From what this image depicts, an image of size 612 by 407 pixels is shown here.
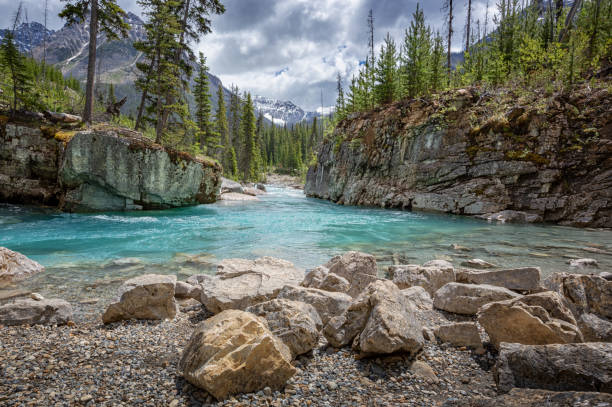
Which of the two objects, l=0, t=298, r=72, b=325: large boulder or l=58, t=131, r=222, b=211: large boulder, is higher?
l=58, t=131, r=222, b=211: large boulder

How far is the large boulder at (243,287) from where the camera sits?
3.86 m

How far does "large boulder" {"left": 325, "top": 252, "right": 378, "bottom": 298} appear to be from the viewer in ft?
15.8

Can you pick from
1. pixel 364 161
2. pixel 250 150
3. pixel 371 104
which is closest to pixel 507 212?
pixel 364 161

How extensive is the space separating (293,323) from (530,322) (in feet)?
8.12

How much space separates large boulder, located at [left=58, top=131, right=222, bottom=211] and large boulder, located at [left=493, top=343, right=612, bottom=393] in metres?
17.4

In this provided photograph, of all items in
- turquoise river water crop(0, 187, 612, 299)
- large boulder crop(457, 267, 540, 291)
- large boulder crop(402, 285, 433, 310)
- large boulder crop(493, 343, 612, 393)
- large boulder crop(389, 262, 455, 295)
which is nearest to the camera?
large boulder crop(493, 343, 612, 393)

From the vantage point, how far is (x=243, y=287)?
424 centimetres

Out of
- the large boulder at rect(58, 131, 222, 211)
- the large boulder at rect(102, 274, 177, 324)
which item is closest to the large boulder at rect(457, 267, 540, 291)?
the large boulder at rect(102, 274, 177, 324)

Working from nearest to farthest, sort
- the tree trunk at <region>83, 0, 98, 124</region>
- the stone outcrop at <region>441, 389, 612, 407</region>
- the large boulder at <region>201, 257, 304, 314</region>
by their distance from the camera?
1. the stone outcrop at <region>441, 389, 612, 407</region>
2. the large boulder at <region>201, 257, 304, 314</region>
3. the tree trunk at <region>83, 0, 98, 124</region>

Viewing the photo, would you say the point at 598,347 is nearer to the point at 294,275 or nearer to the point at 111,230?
the point at 294,275

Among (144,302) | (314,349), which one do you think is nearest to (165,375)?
(314,349)

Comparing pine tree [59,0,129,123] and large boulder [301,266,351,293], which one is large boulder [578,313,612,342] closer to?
large boulder [301,266,351,293]

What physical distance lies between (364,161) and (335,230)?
14.1 metres

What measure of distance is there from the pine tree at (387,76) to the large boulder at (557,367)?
28.5 m
